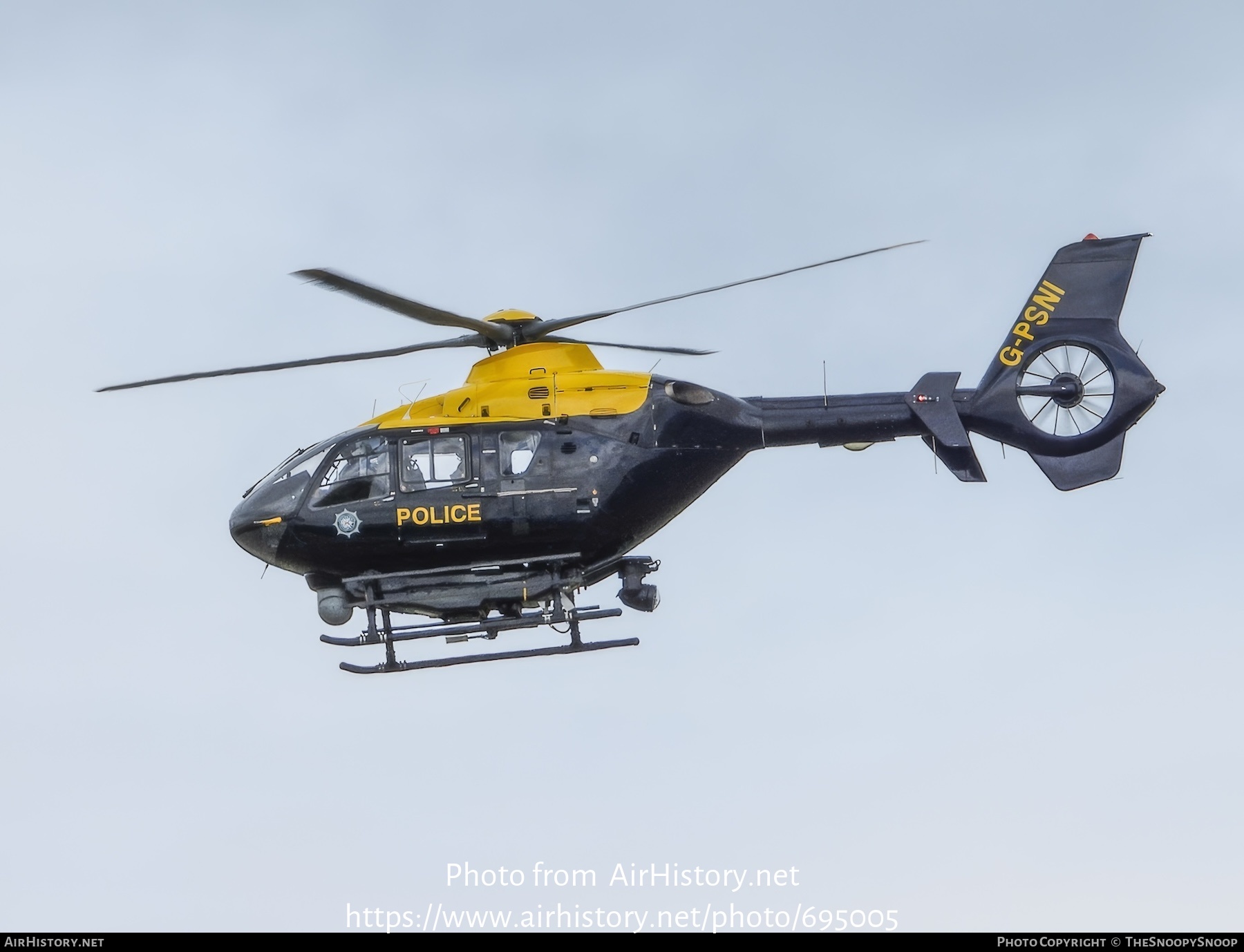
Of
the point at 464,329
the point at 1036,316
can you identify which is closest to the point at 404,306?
the point at 464,329

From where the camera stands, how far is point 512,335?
20.7 meters

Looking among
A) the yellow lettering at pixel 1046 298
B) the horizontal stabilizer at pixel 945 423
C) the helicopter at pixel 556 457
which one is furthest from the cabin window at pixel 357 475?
the yellow lettering at pixel 1046 298

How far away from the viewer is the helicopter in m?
20.1

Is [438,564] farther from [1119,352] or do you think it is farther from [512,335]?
[1119,352]

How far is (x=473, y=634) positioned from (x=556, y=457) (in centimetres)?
273

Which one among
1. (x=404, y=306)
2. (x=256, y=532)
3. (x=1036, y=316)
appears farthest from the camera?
(x=1036, y=316)

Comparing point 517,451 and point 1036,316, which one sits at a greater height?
point 1036,316

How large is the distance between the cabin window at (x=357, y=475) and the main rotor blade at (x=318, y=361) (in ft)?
4.02

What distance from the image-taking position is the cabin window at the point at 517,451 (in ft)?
66.4

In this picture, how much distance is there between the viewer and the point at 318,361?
65.4 ft

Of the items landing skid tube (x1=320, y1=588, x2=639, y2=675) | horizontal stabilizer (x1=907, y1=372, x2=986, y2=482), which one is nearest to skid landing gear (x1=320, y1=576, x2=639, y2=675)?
landing skid tube (x1=320, y1=588, x2=639, y2=675)

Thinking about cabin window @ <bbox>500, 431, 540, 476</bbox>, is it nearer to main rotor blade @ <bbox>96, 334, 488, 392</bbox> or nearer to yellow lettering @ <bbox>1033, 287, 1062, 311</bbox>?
main rotor blade @ <bbox>96, 334, 488, 392</bbox>

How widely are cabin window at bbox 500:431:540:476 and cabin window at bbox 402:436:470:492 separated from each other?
1.75ft

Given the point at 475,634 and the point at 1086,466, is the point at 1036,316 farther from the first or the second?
the point at 475,634
